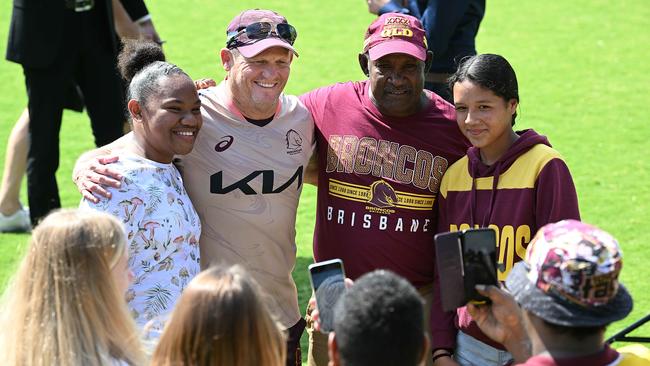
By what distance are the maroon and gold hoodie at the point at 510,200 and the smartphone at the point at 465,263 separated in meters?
0.61

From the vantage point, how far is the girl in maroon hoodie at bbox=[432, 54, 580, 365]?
13.7 ft

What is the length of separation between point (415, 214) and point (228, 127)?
3.13ft

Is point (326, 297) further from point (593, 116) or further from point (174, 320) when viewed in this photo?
point (593, 116)

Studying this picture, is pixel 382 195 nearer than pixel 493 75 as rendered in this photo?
No

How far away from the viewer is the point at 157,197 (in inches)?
166

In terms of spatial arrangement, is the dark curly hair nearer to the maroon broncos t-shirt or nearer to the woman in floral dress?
the maroon broncos t-shirt

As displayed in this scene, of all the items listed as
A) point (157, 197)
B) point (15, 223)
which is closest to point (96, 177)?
point (157, 197)

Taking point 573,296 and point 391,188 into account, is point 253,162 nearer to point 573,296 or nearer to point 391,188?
point 391,188

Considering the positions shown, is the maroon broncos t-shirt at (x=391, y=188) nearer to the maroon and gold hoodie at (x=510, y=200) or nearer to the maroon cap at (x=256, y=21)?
the maroon and gold hoodie at (x=510, y=200)

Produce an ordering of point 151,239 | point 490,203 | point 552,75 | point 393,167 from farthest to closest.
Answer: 1. point 552,75
2. point 393,167
3. point 490,203
4. point 151,239

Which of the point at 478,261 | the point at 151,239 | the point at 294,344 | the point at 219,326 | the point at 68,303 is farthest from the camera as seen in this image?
the point at 294,344

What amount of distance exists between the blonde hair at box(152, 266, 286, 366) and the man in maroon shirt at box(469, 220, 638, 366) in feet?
2.58

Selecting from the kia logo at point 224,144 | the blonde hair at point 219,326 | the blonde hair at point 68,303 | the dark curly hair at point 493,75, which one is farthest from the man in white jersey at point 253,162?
the blonde hair at point 219,326

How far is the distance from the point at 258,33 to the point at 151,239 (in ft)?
3.97
